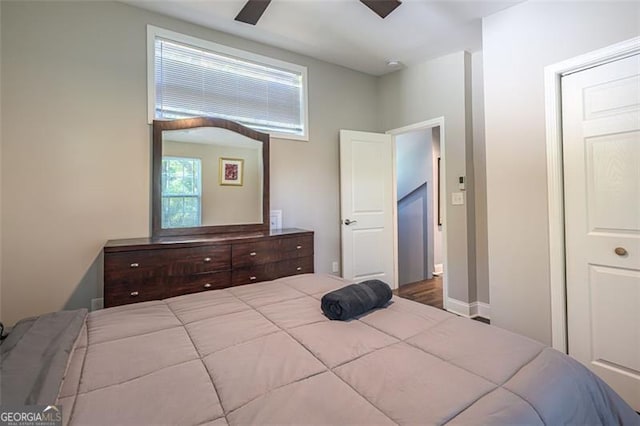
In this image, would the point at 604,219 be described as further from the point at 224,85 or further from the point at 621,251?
the point at 224,85

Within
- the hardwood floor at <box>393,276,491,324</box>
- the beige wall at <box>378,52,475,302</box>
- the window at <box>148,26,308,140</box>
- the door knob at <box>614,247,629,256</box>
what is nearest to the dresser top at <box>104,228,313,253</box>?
the window at <box>148,26,308,140</box>

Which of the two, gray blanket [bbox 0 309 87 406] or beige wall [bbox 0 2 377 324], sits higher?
beige wall [bbox 0 2 377 324]

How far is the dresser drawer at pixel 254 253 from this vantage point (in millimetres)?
2568

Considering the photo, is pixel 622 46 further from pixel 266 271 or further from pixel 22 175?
pixel 22 175

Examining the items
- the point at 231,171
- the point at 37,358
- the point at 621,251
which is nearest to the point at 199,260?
the point at 231,171

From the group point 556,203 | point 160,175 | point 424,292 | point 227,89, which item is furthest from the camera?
point 424,292

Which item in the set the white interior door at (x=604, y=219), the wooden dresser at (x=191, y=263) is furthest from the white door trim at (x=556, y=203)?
the wooden dresser at (x=191, y=263)

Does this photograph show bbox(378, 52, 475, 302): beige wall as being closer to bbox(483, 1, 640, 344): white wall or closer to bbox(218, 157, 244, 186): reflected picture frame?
bbox(483, 1, 640, 344): white wall

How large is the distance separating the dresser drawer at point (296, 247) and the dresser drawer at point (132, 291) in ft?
3.41

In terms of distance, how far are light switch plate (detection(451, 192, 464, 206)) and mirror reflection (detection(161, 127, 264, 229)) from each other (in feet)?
6.83

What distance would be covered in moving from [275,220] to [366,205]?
1199 millimetres

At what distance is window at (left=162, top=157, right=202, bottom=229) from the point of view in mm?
2686

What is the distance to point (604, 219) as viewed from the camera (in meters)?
1.96

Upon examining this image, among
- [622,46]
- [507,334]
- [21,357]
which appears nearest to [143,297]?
[21,357]
